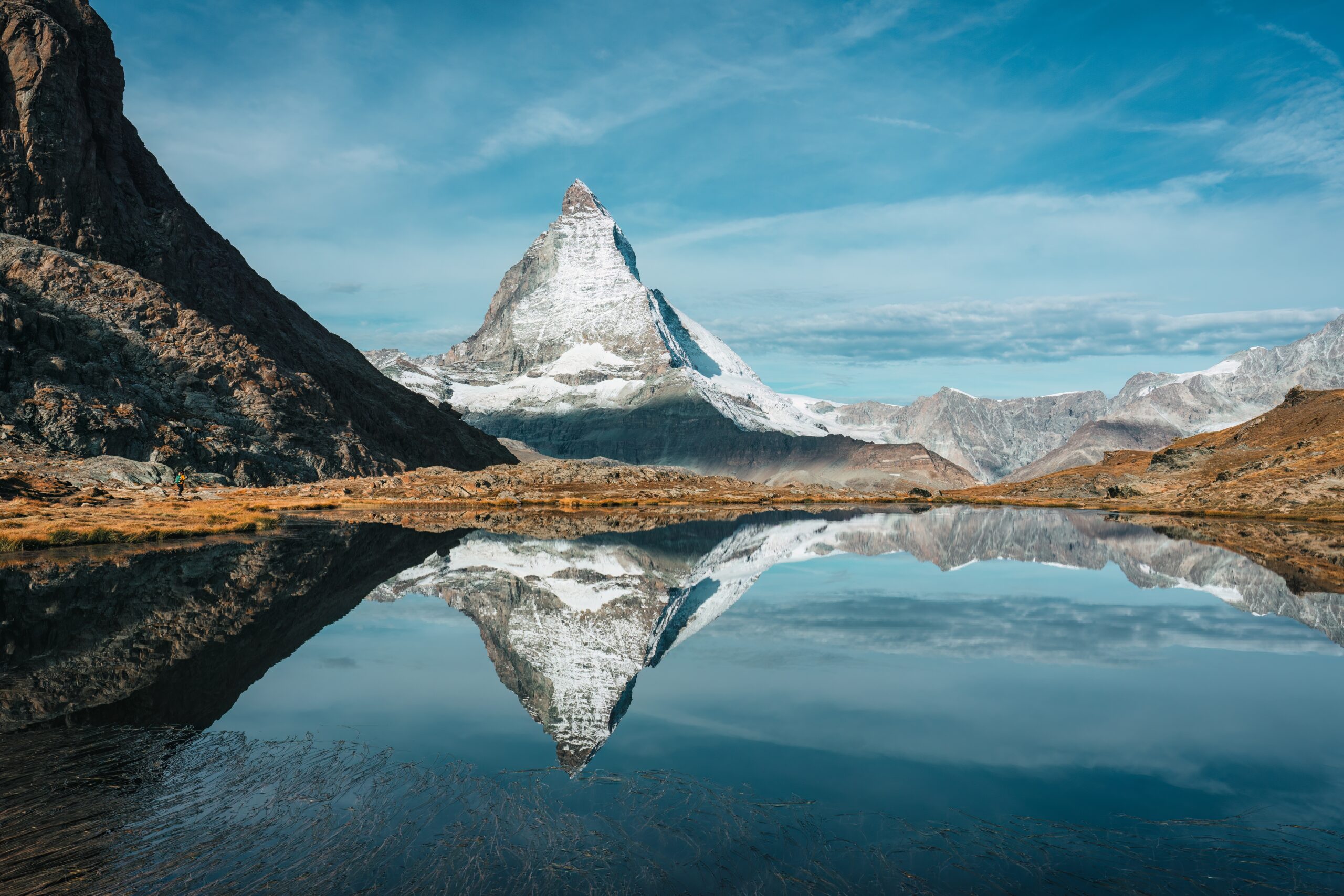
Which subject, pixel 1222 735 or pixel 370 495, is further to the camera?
pixel 370 495

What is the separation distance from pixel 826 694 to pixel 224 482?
133256 millimetres

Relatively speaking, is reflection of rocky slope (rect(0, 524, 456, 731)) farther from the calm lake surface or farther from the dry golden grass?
the dry golden grass

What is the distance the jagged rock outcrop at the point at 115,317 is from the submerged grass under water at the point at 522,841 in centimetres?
12985

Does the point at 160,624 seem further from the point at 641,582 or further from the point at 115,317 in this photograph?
the point at 115,317

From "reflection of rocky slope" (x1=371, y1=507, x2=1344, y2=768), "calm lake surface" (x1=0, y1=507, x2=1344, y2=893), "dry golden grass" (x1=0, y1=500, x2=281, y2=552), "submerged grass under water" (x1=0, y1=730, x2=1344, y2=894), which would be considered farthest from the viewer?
"dry golden grass" (x1=0, y1=500, x2=281, y2=552)

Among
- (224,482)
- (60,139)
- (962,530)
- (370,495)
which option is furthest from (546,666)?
(60,139)

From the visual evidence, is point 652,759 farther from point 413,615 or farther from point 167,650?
point 413,615

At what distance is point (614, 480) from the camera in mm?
178000

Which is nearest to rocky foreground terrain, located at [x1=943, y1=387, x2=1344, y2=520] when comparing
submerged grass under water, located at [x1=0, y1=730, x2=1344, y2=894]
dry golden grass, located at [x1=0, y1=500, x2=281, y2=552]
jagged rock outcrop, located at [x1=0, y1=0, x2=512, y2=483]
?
submerged grass under water, located at [x1=0, y1=730, x2=1344, y2=894]

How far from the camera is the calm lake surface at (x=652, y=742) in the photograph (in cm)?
1181

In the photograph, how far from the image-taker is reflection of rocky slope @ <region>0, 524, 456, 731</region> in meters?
19.0

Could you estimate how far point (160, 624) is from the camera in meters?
27.7

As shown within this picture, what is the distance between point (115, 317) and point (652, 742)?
17064 centimetres

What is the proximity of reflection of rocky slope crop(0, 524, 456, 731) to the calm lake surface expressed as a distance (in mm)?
181
